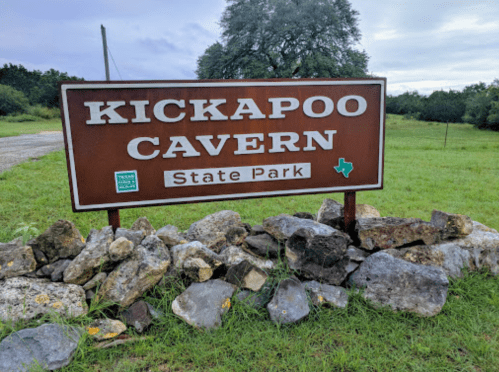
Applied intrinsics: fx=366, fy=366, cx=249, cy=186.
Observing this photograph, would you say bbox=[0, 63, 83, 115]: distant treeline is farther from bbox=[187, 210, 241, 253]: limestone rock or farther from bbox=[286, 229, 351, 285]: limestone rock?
bbox=[286, 229, 351, 285]: limestone rock

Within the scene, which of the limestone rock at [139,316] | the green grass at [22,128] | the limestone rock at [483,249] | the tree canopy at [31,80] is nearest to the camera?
the limestone rock at [139,316]

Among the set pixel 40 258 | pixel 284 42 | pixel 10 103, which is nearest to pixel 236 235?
pixel 40 258

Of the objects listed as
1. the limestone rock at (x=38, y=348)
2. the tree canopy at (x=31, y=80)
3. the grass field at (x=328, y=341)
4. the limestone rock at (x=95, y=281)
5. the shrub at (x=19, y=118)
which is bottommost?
the grass field at (x=328, y=341)

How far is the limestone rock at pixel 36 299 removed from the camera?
260 centimetres

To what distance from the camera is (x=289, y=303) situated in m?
2.81

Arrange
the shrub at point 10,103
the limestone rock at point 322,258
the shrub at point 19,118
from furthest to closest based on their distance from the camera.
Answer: the shrub at point 10,103 < the shrub at point 19,118 < the limestone rock at point 322,258

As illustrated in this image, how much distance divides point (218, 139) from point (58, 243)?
62.6 inches

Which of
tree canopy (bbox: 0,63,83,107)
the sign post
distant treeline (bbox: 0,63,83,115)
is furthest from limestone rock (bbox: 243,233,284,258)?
tree canopy (bbox: 0,63,83,107)

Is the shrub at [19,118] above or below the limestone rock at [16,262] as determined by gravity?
above

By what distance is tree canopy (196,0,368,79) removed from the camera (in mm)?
24234

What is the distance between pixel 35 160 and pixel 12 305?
885 cm

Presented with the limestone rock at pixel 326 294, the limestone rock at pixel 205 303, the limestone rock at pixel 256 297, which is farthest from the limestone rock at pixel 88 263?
the limestone rock at pixel 326 294

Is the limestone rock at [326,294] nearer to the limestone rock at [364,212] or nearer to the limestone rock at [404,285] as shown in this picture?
the limestone rock at [404,285]

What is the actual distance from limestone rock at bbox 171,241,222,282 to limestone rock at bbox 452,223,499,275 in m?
2.35
